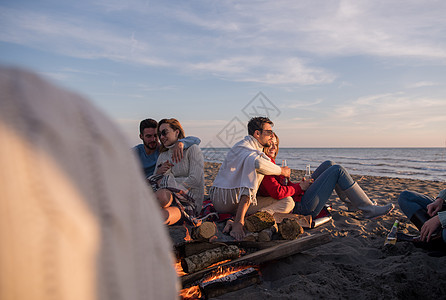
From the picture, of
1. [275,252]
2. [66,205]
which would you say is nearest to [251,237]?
[275,252]

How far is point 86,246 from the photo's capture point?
38 centimetres

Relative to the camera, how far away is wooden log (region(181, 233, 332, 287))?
7.80 feet

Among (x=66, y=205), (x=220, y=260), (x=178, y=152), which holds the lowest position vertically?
(x=220, y=260)

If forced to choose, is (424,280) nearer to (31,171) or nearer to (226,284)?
(226,284)

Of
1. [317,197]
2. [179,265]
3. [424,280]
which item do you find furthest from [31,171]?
[317,197]

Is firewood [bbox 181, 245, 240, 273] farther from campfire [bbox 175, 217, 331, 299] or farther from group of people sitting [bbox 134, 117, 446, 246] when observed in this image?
group of people sitting [bbox 134, 117, 446, 246]

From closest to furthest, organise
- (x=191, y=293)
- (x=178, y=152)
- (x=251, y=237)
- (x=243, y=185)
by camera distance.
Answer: (x=191, y=293), (x=251, y=237), (x=243, y=185), (x=178, y=152)

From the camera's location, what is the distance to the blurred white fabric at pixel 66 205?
0.35m

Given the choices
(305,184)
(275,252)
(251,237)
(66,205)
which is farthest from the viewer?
(305,184)

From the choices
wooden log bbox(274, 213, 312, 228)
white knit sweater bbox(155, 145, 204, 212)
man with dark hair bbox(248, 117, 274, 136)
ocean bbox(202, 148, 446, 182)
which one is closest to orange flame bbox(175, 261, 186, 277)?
white knit sweater bbox(155, 145, 204, 212)

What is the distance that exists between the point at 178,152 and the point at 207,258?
175cm

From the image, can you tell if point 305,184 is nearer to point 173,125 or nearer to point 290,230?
point 290,230

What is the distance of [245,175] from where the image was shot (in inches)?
143

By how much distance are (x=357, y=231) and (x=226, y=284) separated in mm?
2479
